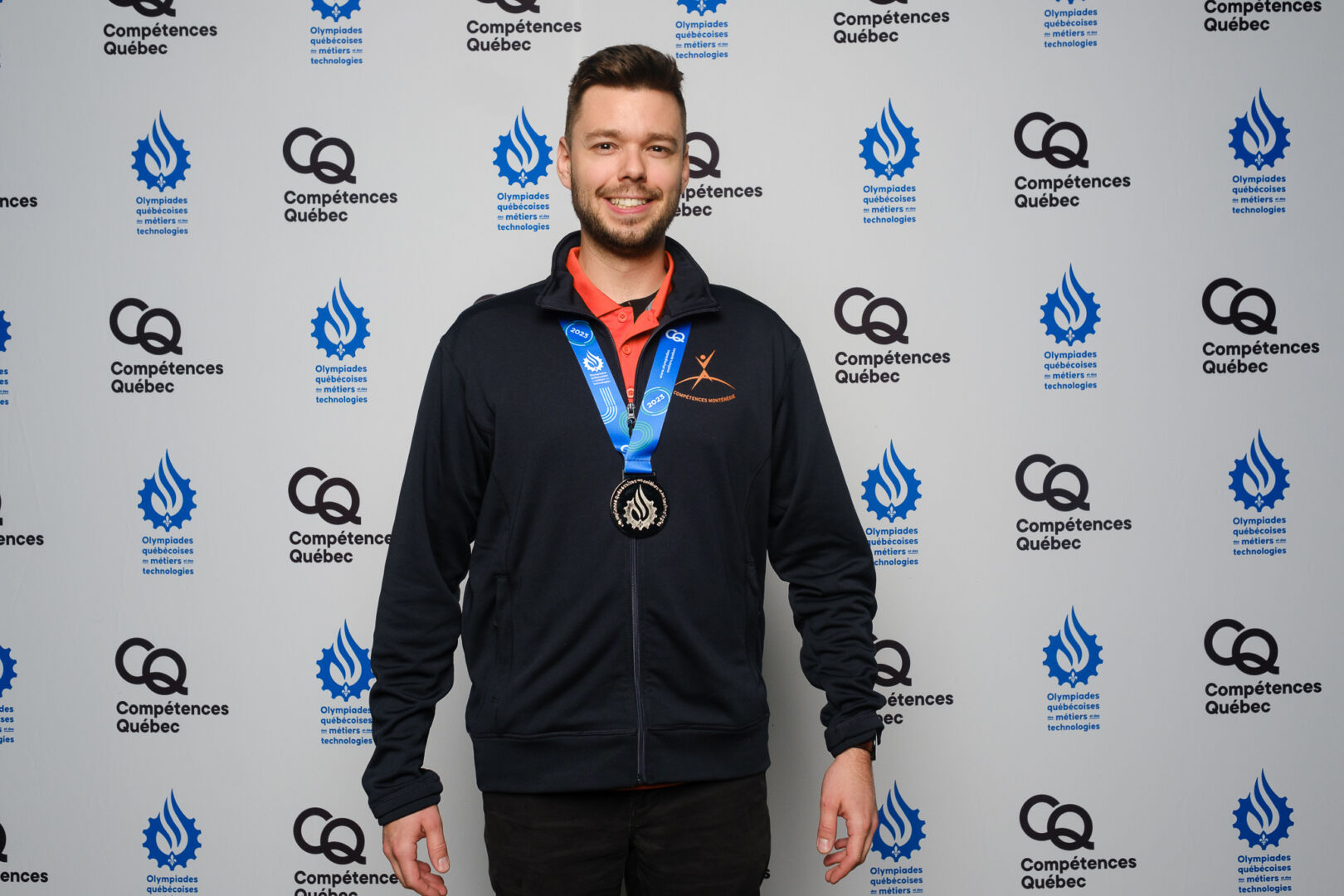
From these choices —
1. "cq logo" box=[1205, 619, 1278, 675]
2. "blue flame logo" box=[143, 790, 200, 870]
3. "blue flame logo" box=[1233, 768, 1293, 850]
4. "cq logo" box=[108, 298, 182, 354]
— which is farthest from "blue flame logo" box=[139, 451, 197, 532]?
"blue flame logo" box=[1233, 768, 1293, 850]

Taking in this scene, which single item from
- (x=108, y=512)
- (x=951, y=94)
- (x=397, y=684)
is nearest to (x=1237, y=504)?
(x=951, y=94)

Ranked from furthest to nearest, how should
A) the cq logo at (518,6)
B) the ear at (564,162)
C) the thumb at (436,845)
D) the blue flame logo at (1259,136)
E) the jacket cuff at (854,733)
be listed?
the blue flame logo at (1259,136) → the cq logo at (518,6) → the ear at (564,162) → the jacket cuff at (854,733) → the thumb at (436,845)

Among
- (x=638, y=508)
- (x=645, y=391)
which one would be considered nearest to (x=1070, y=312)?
(x=645, y=391)

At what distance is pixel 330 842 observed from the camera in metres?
2.63

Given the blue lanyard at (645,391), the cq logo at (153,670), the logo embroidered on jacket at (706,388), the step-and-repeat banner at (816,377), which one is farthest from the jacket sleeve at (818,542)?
the cq logo at (153,670)

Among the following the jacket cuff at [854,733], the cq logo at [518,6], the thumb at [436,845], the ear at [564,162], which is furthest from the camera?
the cq logo at [518,6]

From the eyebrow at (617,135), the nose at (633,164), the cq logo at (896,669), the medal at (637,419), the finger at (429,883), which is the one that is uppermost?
the eyebrow at (617,135)

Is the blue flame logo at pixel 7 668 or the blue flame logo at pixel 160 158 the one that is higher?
the blue flame logo at pixel 160 158

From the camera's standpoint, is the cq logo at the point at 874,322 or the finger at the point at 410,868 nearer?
the finger at the point at 410,868

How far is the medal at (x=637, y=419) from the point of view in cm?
164

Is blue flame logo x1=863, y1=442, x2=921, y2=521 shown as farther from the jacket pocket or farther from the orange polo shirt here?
the jacket pocket

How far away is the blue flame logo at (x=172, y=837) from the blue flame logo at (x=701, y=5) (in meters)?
2.54

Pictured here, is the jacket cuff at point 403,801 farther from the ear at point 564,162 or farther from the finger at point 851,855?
the ear at point 564,162

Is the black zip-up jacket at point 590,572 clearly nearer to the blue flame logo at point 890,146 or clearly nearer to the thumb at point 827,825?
the thumb at point 827,825
